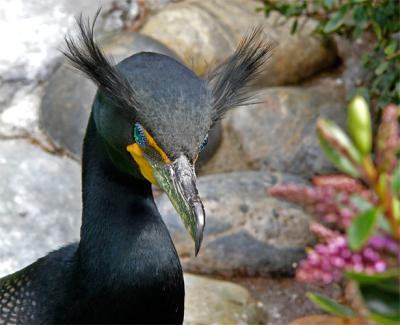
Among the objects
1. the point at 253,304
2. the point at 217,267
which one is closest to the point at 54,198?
the point at 217,267

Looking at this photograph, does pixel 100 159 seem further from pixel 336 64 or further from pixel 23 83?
pixel 336 64

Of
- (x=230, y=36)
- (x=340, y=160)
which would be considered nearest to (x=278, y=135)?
(x=230, y=36)

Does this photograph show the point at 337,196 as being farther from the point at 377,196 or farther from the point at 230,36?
the point at 230,36

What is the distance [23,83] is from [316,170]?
172 cm

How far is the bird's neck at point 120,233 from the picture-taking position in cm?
206

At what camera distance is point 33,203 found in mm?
3756

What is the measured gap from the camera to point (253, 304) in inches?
139

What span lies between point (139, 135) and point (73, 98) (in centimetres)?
255

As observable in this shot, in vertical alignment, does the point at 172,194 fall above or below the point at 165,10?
above

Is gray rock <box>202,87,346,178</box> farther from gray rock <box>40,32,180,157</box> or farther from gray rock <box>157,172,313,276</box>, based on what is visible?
gray rock <box>40,32,180,157</box>

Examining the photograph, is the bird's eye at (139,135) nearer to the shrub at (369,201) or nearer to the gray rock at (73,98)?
the shrub at (369,201)

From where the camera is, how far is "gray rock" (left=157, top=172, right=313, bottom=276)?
12.1 feet

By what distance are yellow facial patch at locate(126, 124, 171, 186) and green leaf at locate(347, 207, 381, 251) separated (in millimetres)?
1066

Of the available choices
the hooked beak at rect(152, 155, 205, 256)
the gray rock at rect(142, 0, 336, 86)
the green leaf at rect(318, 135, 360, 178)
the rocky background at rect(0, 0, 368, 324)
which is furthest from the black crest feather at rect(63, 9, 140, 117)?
the gray rock at rect(142, 0, 336, 86)
